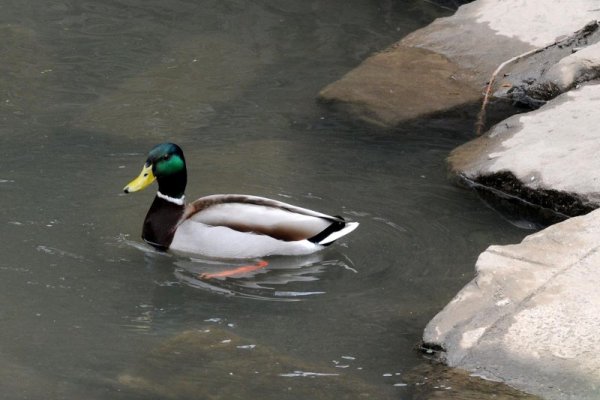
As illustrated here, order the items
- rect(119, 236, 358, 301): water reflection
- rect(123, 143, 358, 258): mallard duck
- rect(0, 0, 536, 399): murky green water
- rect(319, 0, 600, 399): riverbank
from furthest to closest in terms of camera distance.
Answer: rect(123, 143, 358, 258): mallard duck
rect(119, 236, 358, 301): water reflection
rect(0, 0, 536, 399): murky green water
rect(319, 0, 600, 399): riverbank

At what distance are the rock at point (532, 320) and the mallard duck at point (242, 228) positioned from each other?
1.28 metres

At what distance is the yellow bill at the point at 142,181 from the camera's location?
6.81 m

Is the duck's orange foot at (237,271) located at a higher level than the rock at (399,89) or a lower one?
lower

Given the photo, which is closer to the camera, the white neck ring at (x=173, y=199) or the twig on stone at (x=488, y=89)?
the white neck ring at (x=173, y=199)

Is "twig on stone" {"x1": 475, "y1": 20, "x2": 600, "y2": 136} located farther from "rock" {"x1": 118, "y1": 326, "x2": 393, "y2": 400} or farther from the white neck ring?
"rock" {"x1": 118, "y1": 326, "x2": 393, "y2": 400}

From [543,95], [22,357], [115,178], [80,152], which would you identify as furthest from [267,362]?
[543,95]

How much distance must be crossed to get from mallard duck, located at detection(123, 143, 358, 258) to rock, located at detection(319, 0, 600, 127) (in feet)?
6.90

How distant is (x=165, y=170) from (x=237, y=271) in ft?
2.94

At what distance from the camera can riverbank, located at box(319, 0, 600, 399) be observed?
4977 mm

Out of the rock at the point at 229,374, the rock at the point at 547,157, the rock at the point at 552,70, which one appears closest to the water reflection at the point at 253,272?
the rock at the point at 229,374

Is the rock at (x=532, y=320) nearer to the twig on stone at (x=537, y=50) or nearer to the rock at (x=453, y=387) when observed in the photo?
the rock at (x=453, y=387)

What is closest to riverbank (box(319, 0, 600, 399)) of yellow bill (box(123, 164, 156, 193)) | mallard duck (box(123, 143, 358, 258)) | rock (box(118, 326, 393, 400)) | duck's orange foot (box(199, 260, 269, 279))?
rock (box(118, 326, 393, 400))

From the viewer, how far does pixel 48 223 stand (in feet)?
22.0

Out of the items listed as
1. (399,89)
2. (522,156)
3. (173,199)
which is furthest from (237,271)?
(399,89)
